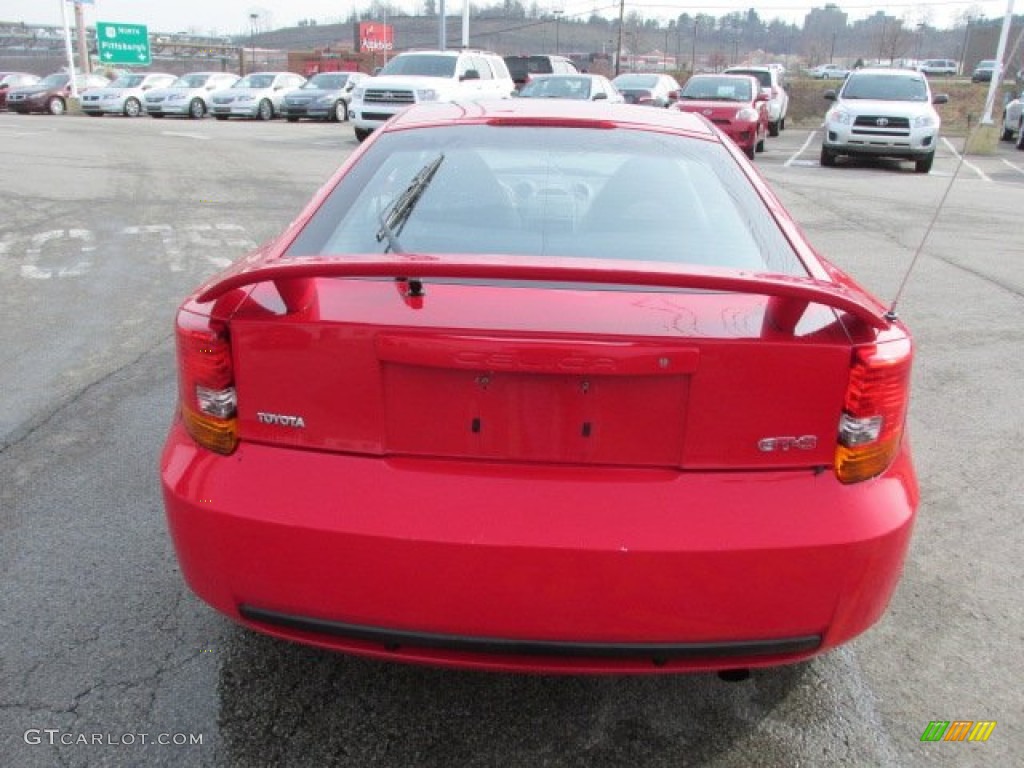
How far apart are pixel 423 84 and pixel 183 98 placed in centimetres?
1569

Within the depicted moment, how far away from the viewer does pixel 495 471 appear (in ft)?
6.97

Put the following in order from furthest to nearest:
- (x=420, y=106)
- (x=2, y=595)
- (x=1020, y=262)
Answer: (x=1020, y=262), (x=420, y=106), (x=2, y=595)

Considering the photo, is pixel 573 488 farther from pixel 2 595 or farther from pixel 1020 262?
pixel 1020 262

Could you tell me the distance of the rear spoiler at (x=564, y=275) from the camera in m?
1.99

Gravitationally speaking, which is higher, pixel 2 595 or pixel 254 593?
pixel 254 593

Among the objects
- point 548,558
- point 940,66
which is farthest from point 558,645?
point 940,66

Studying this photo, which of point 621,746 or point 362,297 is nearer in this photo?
point 362,297

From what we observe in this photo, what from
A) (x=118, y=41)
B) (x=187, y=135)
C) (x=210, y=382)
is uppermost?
(x=210, y=382)

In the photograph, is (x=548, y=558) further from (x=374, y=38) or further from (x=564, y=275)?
(x=374, y=38)

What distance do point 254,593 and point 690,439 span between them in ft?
3.57

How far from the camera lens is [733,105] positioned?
1983cm

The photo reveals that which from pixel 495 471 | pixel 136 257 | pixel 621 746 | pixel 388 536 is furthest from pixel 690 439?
pixel 136 257

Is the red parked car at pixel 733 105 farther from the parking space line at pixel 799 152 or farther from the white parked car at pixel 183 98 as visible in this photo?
the white parked car at pixel 183 98

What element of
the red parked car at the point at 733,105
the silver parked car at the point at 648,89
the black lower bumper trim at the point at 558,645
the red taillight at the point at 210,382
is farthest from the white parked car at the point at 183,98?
the black lower bumper trim at the point at 558,645
